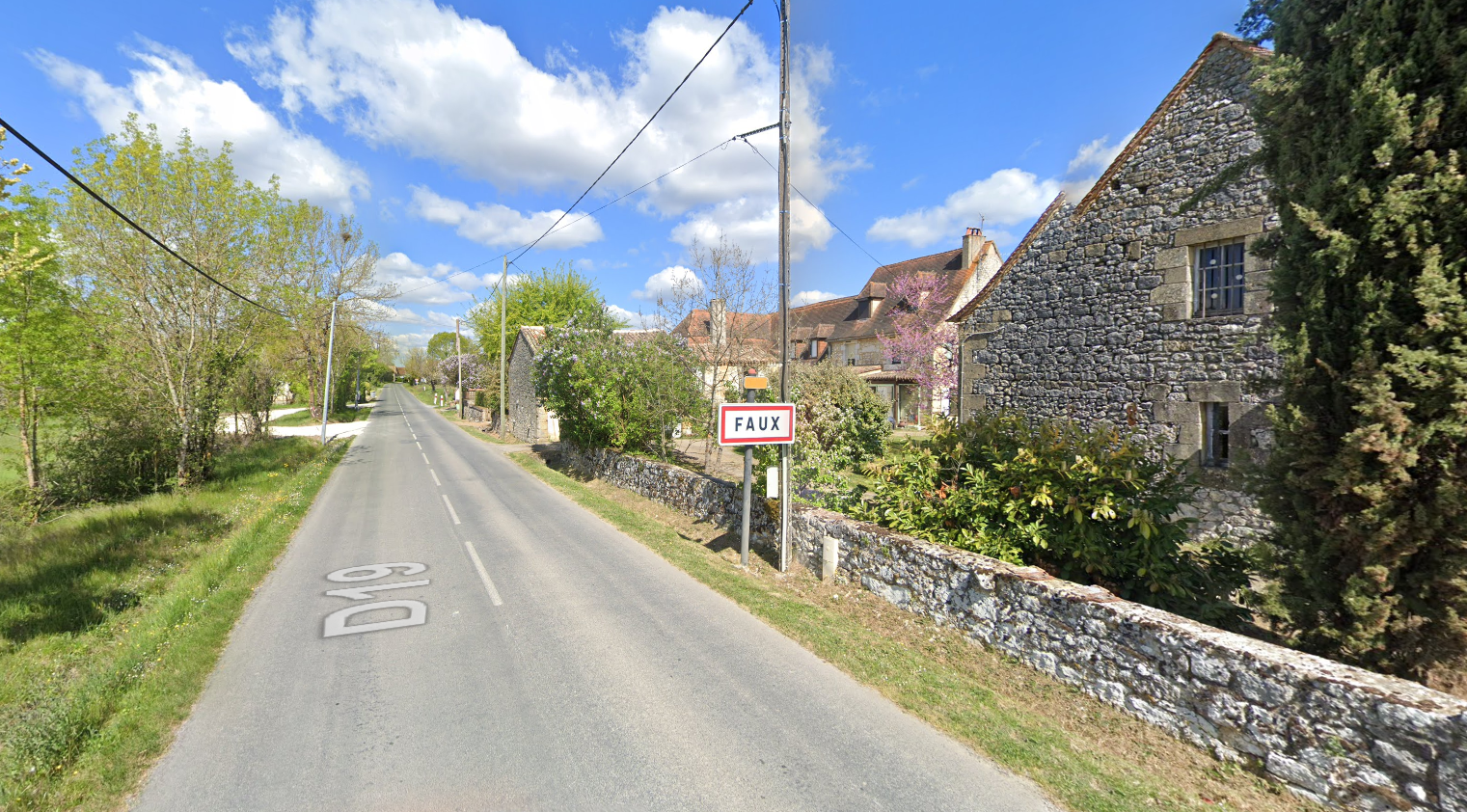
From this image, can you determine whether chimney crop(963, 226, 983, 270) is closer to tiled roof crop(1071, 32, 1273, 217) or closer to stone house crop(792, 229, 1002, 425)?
stone house crop(792, 229, 1002, 425)

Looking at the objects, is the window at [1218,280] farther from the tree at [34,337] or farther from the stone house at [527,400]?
the stone house at [527,400]

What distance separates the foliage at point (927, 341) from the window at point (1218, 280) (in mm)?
16264

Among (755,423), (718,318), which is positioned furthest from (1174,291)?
(718,318)

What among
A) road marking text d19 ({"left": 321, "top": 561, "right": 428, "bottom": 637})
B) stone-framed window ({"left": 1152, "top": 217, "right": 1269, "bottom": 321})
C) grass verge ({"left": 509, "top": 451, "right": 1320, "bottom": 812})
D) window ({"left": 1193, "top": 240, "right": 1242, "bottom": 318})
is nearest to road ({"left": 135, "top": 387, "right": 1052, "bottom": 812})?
road marking text d19 ({"left": 321, "top": 561, "right": 428, "bottom": 637})

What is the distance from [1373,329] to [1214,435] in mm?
7611

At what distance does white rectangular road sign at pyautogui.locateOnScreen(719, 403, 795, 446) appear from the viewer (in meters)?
8.49

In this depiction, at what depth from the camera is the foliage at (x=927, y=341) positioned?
92.4ft

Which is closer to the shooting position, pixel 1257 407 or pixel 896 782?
pixel 896 782

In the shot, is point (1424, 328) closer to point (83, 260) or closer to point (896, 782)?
point (896, 782)

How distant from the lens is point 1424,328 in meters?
3.61

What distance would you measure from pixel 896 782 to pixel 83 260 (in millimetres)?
19911

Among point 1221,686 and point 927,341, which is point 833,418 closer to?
point 1221,686

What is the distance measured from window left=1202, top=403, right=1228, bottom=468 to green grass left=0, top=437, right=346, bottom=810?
44.5 feet

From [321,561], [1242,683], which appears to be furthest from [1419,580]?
[321,561]
